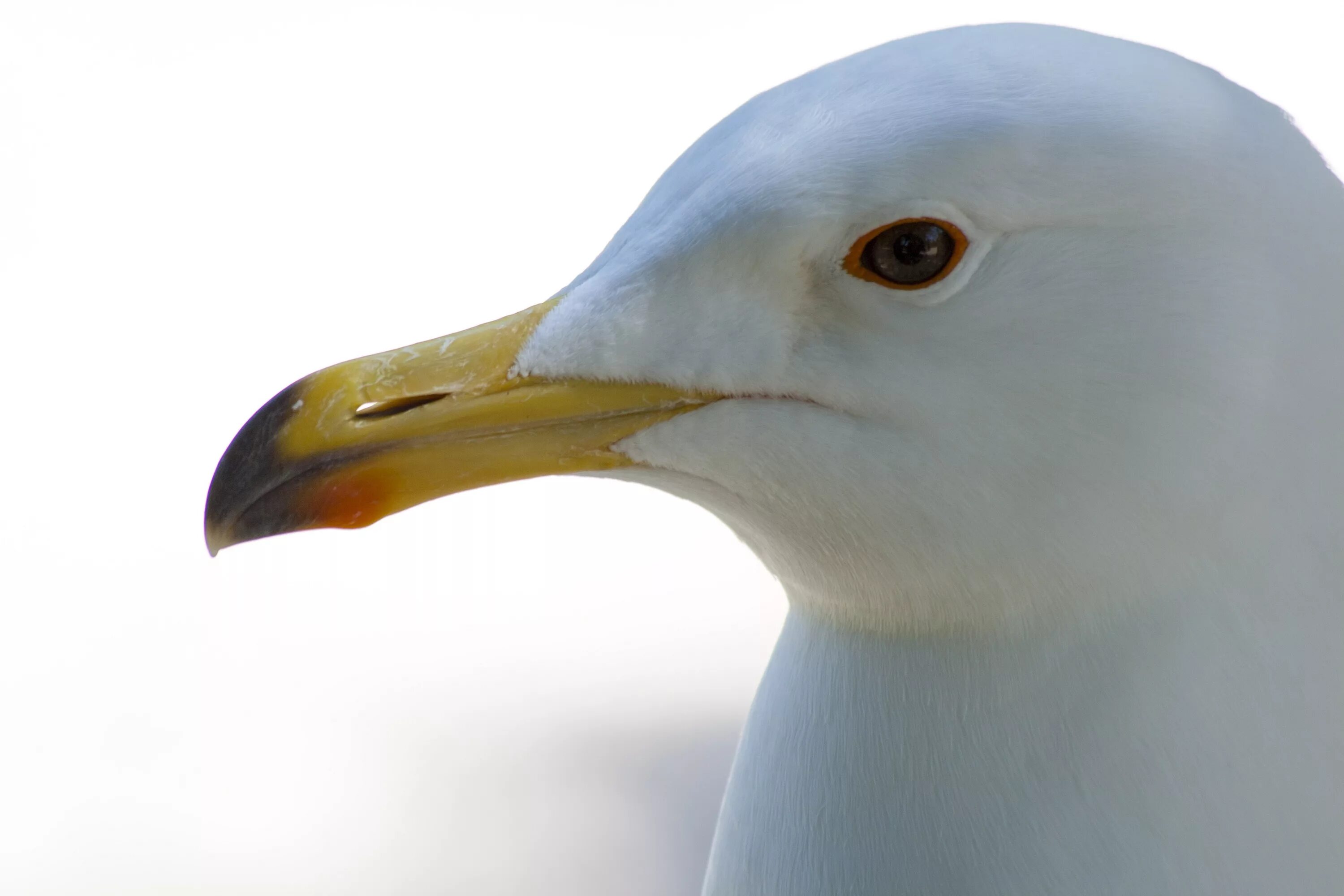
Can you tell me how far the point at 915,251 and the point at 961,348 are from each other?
0.17ft

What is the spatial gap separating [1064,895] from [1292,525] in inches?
8.9

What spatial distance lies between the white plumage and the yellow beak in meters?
0.02

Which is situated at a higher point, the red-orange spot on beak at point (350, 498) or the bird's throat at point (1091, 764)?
the red-orange spot on beak at point (350, 498)

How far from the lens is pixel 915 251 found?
0.65m

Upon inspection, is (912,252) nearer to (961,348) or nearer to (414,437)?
(961,348)

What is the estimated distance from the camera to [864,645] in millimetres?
766

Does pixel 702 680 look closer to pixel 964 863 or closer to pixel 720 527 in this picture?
pixel 720 527

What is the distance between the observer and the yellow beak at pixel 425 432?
0.72 metres

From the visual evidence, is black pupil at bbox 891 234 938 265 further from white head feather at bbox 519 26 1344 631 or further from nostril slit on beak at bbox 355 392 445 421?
nostril slit on beak at bbox 355 392 445 421

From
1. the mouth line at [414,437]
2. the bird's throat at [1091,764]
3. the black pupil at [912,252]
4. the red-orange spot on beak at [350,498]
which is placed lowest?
the bird's throat at [1091,764]

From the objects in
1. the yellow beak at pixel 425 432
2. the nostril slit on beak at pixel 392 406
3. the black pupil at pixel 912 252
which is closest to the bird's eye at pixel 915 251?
the black pupil at pixel 912 252

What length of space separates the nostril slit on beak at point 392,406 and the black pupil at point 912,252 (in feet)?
0.80

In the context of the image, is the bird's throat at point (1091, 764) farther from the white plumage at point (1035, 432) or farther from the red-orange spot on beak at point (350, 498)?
the red-orange spot on beak at point (350, 498)

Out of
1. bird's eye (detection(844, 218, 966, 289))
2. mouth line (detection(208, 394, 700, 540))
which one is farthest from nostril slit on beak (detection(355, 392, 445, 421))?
bird's eye (detection(844, 218, 966, 289))
